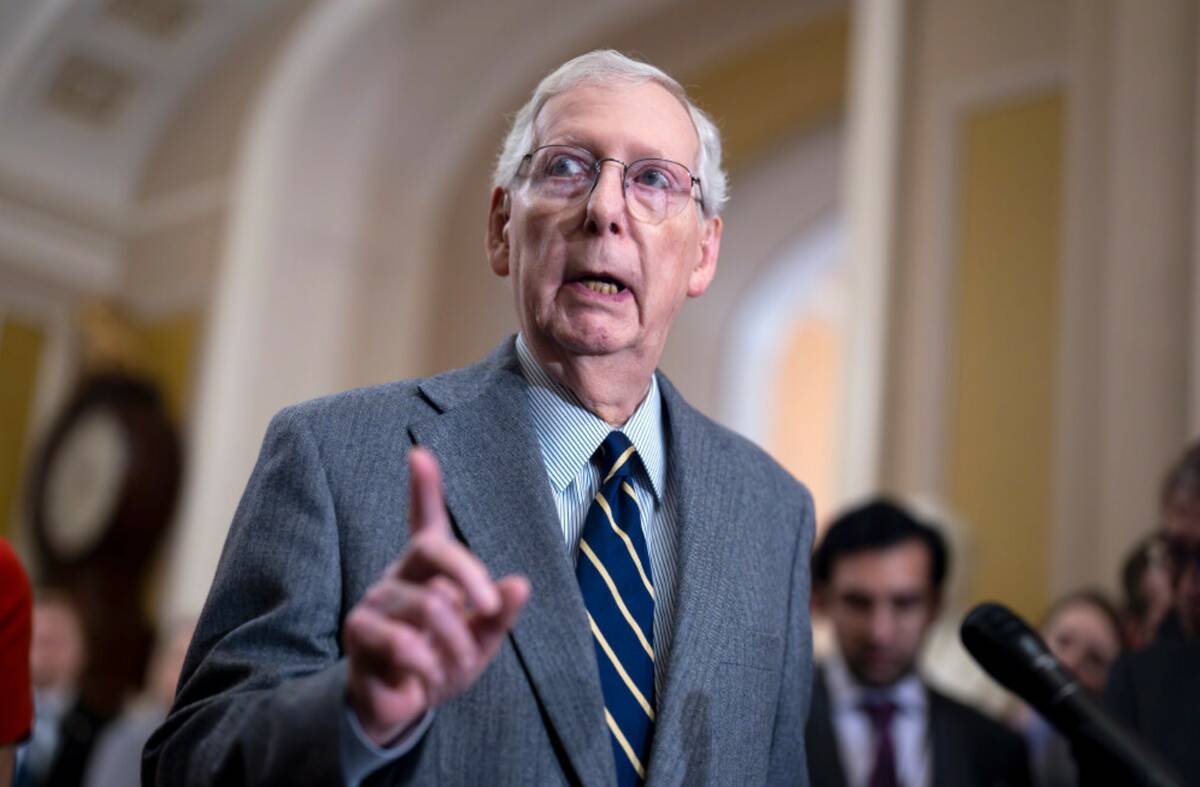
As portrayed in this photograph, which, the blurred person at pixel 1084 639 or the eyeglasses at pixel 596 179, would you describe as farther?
the blurred person at pixel 1084 639

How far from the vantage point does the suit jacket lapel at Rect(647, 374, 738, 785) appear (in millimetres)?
1377

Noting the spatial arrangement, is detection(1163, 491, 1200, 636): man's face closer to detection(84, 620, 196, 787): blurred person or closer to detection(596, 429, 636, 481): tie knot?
detection(596, 429, 636, 481): tie knot

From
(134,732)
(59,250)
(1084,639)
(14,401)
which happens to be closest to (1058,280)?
(1084,639)

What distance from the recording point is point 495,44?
7.49 m

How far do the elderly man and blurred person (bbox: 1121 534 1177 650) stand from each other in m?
1.29

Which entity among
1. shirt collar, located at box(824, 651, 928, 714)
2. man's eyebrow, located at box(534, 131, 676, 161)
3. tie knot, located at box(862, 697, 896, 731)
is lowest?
tie knot, located at box(862, 697, 896, 731)

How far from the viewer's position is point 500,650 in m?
1.34

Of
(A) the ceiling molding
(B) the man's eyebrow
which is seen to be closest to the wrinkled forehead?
(B) the man's eyebrow

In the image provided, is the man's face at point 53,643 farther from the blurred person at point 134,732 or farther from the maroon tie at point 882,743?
the maroon tie at point 882,743

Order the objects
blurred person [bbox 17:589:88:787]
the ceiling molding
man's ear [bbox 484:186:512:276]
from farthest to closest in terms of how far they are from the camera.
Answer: the ceiling molding → blurred person [bbox 17:589:88:787] → man's ear [bbox 484:186:512:276]

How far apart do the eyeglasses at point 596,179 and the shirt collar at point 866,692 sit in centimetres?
175

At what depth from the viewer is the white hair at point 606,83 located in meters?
1.59

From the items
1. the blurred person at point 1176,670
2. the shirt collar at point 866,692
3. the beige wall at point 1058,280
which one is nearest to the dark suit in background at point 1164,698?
the blurred person at point 1176,670

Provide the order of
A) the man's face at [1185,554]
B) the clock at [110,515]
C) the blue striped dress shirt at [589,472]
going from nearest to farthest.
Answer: the blue striped dress shirt at [589,472]
the man's face at [1185,554]
the clock at [110,515]
